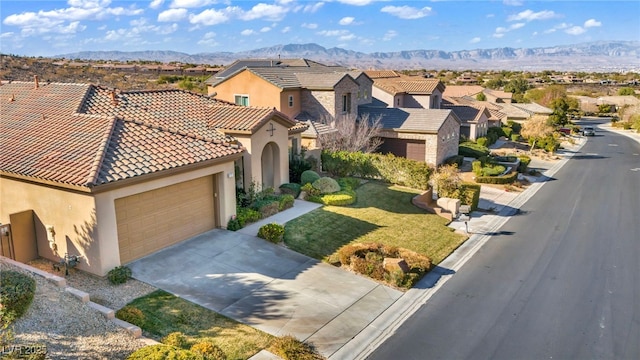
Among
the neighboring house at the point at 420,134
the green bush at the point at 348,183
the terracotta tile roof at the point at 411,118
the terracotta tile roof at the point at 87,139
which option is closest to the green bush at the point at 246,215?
the terracotta tile roof at the point at 87,139

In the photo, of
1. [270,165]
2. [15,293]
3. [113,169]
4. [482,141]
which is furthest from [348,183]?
[482,141]

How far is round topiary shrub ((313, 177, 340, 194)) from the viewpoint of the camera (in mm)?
25312

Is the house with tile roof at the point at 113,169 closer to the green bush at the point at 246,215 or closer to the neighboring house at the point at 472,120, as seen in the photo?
the green bush at the point at 246,215

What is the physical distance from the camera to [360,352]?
41.8ft

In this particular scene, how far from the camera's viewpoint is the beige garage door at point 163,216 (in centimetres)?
1620

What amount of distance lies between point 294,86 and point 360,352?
26649mm

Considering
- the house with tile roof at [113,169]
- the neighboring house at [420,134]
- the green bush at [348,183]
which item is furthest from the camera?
the neighboring house at [420,134]

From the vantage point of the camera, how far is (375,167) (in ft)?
97.0

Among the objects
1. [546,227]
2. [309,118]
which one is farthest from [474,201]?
[309,118]

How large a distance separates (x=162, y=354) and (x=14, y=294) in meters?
3.90

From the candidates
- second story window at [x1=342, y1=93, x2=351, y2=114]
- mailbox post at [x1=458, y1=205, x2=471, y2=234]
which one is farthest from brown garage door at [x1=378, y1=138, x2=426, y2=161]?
mailbox post at [x1=458, y1=205, x2=471, y2=234]

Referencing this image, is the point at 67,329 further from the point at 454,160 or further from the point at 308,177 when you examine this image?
the point at 454,160

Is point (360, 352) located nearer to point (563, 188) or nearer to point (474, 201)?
point (474, 201)

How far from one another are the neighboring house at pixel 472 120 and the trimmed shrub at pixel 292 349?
39.6 meters
